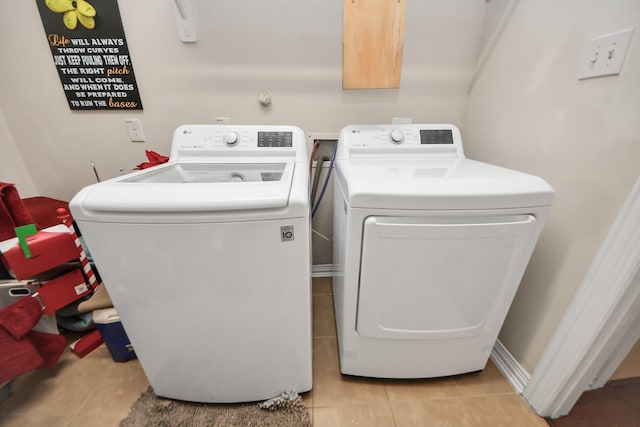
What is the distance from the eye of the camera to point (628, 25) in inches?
25.9

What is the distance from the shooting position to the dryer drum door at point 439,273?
73 cm

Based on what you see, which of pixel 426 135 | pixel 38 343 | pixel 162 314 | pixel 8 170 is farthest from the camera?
pixel 8 170

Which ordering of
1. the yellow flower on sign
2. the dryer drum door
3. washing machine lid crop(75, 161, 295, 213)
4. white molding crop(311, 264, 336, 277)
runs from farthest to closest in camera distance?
white molding crop(311, 264, 336, 277)
the yellow flower on sign
the dryer drum door
washing machine lid crop(75, 161, 295, 213)

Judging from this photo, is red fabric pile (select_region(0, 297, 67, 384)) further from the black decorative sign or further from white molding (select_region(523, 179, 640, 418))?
white molding (select_region(523, 179, 640, 418))

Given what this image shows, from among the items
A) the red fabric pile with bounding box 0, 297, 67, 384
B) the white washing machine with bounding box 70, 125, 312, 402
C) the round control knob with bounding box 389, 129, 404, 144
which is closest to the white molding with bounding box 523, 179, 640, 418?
the round control knob with bounding box 389, 129, 404, 144

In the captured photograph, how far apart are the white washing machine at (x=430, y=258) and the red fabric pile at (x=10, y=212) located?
1.43m

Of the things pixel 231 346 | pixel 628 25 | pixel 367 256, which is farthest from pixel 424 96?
pixel 231 346

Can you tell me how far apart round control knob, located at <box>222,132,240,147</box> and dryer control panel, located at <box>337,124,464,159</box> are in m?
0.52

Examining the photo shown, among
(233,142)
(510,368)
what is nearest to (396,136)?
(233,142)

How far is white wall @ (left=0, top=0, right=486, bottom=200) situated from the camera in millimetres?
1200

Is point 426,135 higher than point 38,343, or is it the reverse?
point 426,135

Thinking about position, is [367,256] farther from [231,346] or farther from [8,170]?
[8,170]

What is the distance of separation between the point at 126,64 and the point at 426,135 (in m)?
1.62

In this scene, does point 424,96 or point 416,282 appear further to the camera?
point 424,96
